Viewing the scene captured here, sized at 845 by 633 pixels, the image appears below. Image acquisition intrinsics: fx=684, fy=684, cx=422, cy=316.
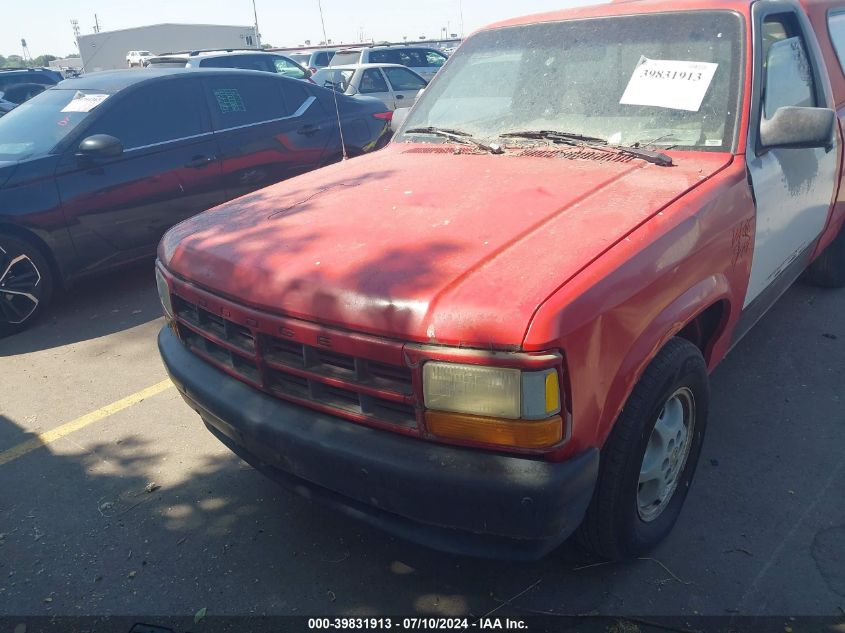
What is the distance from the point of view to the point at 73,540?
2.83 metres

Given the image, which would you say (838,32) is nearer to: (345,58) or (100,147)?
(100,147)

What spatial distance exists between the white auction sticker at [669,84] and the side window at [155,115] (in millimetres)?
4141

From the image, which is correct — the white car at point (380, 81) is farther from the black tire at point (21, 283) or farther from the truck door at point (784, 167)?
the truck door at point (784, 167)

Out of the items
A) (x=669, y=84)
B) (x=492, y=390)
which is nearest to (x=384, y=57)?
(x=669, y=84)


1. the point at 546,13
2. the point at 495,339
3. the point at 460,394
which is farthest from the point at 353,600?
the point at 546,13

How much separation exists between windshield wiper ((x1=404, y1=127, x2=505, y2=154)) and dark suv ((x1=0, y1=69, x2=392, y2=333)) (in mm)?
2783

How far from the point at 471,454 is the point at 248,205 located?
167 cm

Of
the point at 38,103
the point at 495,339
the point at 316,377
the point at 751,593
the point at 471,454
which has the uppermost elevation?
the point at 38,103

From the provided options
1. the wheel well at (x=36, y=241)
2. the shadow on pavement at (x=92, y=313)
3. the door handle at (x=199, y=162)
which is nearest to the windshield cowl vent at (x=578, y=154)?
the shadow on pavement at (x=92, y=313)

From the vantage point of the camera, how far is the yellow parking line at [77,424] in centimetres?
352

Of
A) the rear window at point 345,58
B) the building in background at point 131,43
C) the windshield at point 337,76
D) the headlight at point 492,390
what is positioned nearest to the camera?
the headlight at point 492,390

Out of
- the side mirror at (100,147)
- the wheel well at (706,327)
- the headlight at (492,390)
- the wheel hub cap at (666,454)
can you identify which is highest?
the side mirror at (100,147)

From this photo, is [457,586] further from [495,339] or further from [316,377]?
[495,339]

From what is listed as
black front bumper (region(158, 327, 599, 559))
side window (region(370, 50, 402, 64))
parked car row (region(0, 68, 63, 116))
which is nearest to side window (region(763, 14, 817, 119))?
black front bumper (region(158, 327, 599, 559))
